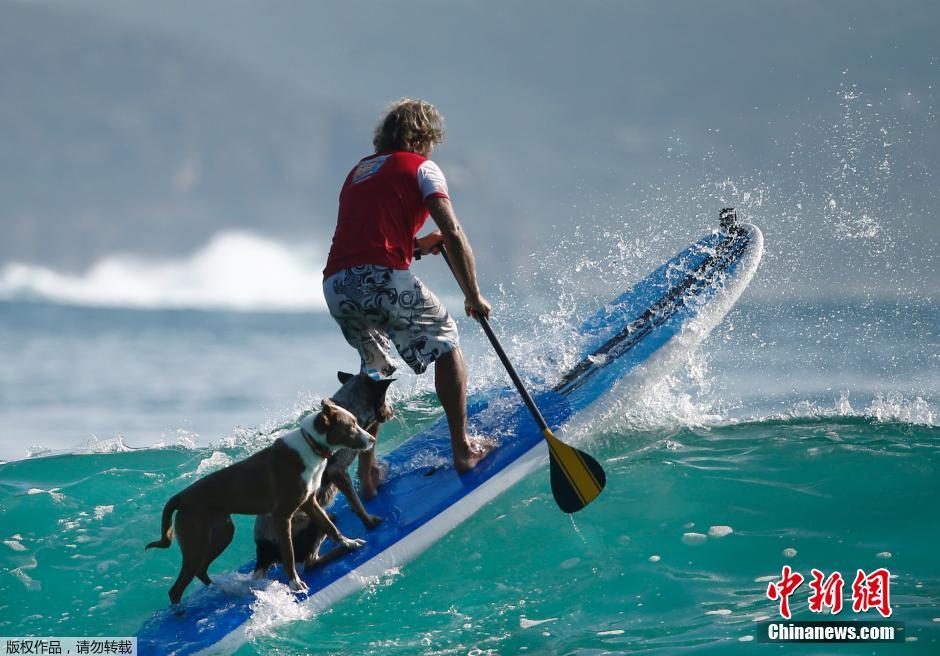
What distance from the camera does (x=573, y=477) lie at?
425 cm

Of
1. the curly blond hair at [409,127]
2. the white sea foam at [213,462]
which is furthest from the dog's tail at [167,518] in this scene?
the white sea foam at [213,462]

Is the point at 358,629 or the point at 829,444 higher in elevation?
the point at 829,444

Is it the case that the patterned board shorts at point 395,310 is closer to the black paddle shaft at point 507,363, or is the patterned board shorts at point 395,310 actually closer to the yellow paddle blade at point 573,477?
the black paddle shaft at point 507,363

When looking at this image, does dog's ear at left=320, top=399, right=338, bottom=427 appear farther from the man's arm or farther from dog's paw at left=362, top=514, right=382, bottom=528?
the man's arm

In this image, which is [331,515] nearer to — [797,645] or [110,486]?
[110,486]

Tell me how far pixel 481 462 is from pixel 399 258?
120 centimetres

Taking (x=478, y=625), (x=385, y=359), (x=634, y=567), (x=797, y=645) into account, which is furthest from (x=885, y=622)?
(x=385, y=359)

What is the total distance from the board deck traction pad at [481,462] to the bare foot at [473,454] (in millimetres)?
45

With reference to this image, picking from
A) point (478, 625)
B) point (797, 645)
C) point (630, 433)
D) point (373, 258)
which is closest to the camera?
point (797, 645)

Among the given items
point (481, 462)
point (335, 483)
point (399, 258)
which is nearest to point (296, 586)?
point (335, 483)

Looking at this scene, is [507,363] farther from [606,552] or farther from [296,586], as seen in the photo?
[296,586]

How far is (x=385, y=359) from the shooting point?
4.29m

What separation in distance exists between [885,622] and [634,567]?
1.16 meters

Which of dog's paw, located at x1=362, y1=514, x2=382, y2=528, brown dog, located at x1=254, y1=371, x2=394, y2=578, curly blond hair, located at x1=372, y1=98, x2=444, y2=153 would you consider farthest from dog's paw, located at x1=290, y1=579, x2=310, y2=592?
curly blond hair, located at x1=372, y1=98, x2=444, y2=153
